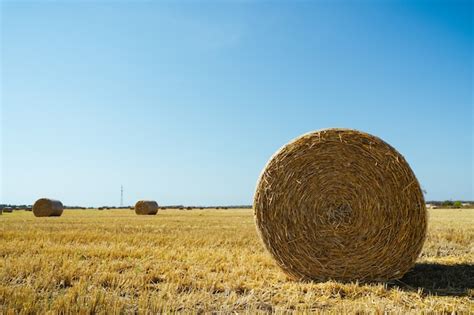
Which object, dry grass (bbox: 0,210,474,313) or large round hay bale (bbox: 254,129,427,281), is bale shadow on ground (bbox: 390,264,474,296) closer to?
dry grass (bbox: 0,210,474,313)

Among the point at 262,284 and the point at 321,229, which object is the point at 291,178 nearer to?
the point at 321,229

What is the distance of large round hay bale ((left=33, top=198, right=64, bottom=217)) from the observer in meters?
22.0

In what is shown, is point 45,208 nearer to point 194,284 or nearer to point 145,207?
point 145,207

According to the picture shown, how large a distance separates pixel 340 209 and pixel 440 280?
148 centimetres

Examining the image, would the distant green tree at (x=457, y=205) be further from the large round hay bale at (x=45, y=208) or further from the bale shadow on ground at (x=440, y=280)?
the bale shadow on ground at (x=440, y=280)

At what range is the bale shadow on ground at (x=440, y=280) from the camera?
4.66m

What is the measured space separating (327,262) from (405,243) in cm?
101

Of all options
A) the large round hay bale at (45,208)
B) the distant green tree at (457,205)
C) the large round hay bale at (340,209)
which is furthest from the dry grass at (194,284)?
the distant green tree at (457,205)

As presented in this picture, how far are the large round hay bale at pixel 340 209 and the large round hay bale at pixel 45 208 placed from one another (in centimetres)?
1950

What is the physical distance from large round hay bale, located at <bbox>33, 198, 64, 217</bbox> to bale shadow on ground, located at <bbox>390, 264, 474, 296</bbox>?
20407 millimetres

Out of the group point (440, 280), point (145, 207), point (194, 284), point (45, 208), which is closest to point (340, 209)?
point (440, 280)

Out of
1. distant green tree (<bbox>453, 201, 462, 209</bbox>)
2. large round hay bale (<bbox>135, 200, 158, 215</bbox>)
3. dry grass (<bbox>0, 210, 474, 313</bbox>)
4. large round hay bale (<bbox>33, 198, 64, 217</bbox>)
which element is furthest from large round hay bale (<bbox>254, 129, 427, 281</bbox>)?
distant green tree (<bbox>453, 201, 462, 209</bbox>)

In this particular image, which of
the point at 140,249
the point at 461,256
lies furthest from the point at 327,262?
the point at 140,249

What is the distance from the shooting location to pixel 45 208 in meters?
22.1
